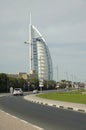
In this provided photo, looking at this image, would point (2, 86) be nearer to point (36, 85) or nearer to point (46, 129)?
point (36, 85)

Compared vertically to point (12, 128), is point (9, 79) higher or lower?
higher

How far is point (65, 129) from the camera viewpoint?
17094mm

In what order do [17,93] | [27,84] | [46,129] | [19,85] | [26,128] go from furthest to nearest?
[27,84]
[19,85]
[17,93]
[46,129]
[26,128]

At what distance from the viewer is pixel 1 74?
149 metres

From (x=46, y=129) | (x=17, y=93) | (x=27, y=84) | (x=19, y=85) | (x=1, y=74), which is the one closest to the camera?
(x=46, y=129)

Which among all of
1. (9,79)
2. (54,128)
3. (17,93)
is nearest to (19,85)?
(9,79)

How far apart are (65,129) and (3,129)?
8.78 ft

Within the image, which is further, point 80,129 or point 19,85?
point 19,85

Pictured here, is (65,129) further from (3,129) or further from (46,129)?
(3,129)

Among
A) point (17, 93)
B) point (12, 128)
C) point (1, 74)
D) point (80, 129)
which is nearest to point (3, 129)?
point (12, 128)

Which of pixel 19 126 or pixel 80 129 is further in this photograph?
pixel 80 129

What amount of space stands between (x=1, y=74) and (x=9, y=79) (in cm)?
968

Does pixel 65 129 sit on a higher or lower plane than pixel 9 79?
lower

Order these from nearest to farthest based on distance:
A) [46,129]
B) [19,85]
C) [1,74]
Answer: [46,129], [1,74], [19,85]
